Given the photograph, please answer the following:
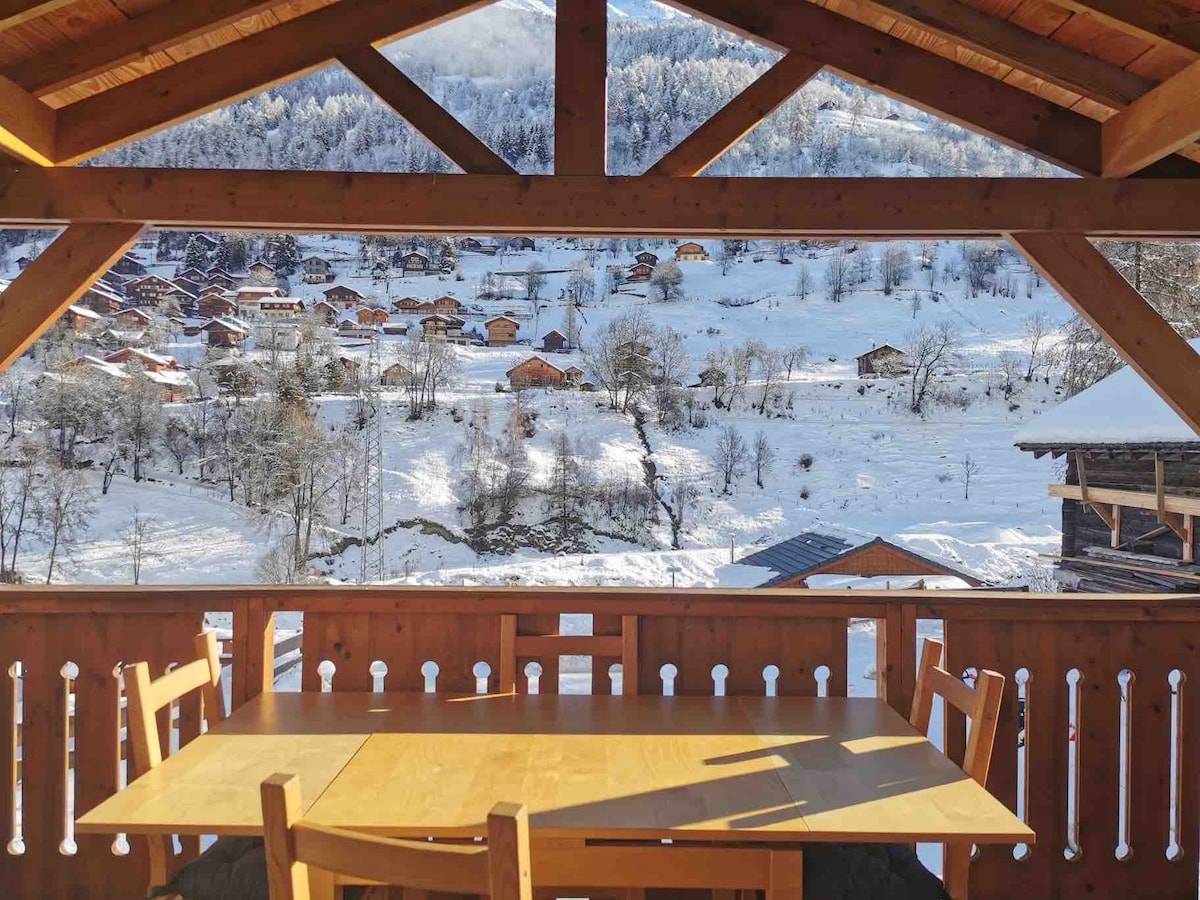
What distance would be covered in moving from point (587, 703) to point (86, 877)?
5.01ft

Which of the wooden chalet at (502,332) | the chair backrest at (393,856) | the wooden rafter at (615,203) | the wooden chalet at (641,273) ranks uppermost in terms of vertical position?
the wooden chalet at (641,273)

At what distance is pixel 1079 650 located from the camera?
252cm

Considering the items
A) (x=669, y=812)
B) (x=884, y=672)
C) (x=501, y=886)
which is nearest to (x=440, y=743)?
(x=669, y=812)

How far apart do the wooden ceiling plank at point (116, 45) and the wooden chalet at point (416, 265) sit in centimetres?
1780

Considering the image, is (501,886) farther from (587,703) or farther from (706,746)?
(587,703)

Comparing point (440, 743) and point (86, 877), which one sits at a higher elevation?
point (440, 743)

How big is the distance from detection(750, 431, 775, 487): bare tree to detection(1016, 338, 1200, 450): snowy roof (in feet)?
29.9

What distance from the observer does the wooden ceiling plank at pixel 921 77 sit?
2.90m

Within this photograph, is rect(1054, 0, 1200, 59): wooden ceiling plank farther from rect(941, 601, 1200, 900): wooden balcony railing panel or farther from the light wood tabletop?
the light wood tabletop

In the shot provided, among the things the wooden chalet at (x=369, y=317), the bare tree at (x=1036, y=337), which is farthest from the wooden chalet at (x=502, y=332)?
the bare tree at (x=1036, y=337)

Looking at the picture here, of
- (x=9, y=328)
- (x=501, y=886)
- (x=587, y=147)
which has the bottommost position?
(x=501, y=886)

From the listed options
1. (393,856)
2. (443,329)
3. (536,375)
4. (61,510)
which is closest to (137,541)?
(61,510)

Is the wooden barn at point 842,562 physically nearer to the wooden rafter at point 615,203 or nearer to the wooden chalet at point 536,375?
the wooden chalet at point 536,375

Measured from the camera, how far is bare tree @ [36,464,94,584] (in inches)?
624
